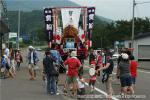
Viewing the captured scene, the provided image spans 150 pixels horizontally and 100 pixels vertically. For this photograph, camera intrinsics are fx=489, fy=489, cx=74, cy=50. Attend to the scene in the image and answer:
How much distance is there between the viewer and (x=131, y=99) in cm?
1580

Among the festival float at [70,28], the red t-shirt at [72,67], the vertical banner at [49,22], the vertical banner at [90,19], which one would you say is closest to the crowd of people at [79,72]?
the red t-shirt at [72,67]

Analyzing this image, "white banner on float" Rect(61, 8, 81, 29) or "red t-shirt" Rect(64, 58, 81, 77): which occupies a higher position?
"white banner on float" Rect(61, 8, 81, 29)

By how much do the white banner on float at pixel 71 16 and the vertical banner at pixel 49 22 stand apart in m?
0.74

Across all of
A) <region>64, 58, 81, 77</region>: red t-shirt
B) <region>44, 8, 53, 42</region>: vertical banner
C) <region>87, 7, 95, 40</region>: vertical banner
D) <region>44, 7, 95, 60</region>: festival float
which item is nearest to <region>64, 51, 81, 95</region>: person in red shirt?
<region>64, 58, 81, 77</region>: red t-shirt

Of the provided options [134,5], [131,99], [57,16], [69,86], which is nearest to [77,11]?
[57,16]

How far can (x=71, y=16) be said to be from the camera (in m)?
29.9

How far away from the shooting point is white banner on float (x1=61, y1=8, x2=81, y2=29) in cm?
2964

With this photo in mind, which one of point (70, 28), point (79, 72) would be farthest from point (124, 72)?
point (70, 28)

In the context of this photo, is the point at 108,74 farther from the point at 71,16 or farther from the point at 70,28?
the point at 71,16

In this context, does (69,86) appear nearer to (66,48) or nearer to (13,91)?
(13,91)

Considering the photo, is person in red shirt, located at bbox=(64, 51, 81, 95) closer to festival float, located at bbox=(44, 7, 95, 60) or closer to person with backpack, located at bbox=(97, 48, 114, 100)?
person with backpack, located at bbox=(97, 48, 114, 100)

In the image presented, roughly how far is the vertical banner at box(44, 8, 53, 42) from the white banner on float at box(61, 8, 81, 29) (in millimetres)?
745

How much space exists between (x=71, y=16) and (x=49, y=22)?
1393mm

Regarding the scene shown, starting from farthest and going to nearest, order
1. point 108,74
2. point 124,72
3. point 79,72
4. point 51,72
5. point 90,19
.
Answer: point 90,19 < point 51,72 < point 79,72 < point 124,72 < point 108,74
